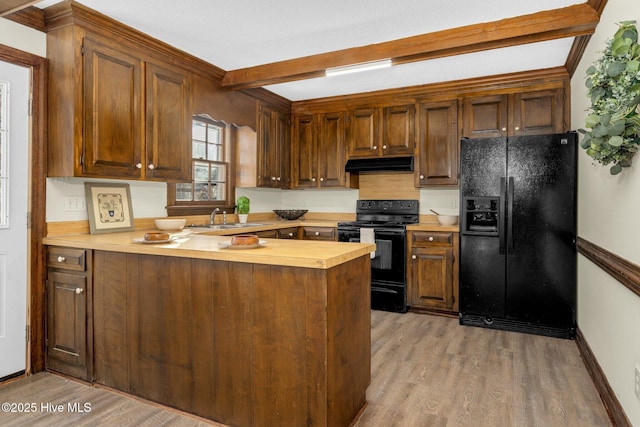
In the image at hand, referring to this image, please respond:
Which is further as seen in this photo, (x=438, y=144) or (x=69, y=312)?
(x=438, y=144)

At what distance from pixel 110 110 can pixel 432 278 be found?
327cm

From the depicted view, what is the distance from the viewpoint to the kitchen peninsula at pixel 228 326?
178 cm

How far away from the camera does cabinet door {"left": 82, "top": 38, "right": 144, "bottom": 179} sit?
2.68 metres

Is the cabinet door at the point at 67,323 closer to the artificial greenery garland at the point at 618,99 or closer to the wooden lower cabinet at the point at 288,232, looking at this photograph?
the wooden lower cabinet at the point at 288,232

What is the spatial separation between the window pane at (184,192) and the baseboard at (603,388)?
11.9 ft

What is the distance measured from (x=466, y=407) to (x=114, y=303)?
2148mm

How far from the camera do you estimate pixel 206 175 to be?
4234 millimetres

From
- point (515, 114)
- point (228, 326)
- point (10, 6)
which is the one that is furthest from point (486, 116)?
point (10, 6)

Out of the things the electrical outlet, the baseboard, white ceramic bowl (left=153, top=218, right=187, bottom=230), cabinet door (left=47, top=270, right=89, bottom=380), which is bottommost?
the baseboard

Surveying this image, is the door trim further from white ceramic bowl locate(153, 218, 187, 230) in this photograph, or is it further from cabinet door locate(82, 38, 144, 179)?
white ceramic bowl locate(153, 218, 187, 230)

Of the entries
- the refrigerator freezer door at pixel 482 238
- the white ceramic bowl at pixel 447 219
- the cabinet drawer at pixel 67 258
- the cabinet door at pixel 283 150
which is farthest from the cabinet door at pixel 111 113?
the white ceramic bowl at pixel 447 219

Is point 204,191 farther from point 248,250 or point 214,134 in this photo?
point 248,250

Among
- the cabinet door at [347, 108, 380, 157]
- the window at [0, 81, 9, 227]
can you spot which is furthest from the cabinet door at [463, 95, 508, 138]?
the window at [0, 81, 9, 227]

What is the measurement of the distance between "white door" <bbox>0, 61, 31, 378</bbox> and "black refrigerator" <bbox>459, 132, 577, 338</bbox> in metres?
3.55
